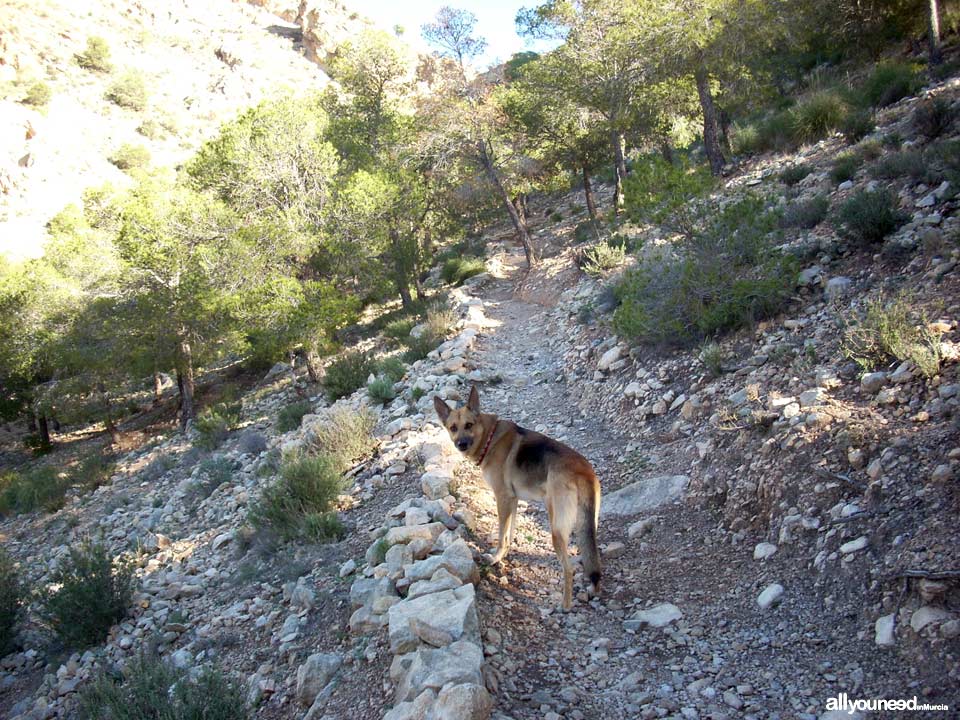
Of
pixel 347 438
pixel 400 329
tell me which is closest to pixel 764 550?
pixel 347 438

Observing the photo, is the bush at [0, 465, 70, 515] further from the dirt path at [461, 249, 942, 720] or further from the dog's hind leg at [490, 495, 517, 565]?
the dog's hind leg at [490, 495, 517, 565]

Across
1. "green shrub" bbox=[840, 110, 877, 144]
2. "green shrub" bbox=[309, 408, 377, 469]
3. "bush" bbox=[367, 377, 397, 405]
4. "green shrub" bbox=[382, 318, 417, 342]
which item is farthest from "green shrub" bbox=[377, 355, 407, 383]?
"green shrub" bbox=[840, 110, 877, 144]

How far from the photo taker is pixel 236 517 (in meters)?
10.1

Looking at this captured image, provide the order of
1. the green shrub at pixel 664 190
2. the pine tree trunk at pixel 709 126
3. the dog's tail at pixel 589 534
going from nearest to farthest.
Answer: the dog's tail at pixel 589 534 < the green shrub at pixel 664 190 < the pine tree trunk at pixel 709 126

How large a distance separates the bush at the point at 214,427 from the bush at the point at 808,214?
15205 mm

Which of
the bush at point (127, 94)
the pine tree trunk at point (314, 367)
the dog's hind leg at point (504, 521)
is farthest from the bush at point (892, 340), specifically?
the bush at point (127, 94)

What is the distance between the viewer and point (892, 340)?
5449 mm

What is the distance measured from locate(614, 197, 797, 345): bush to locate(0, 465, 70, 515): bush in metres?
17.8

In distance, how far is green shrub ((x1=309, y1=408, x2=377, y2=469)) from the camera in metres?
9.38

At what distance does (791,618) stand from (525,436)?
2.47m

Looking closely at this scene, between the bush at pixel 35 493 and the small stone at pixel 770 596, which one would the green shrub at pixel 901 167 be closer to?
the small stone at pixel 770 596

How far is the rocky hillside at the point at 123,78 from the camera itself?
134 feet

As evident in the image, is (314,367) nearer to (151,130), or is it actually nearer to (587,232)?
(587,232)

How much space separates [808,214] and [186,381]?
20238mm
